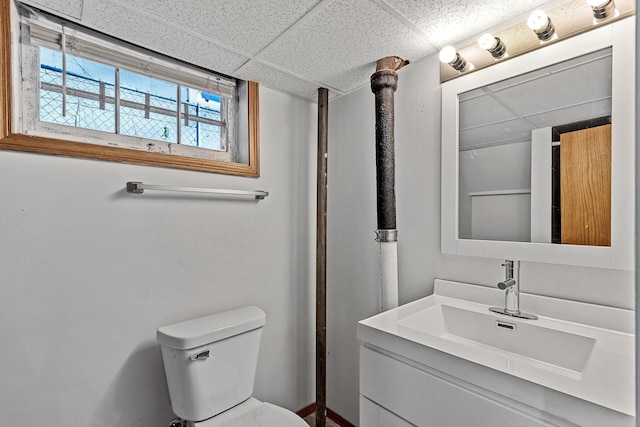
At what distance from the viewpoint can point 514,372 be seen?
0.78 metres

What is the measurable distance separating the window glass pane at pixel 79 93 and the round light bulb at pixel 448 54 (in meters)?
1.47

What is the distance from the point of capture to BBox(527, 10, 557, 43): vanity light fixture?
3.55ft

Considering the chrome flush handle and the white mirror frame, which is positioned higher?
the white mirror frame

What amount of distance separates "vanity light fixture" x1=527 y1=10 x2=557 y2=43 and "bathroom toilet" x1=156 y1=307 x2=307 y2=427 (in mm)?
1638

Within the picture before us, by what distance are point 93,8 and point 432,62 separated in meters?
1.41

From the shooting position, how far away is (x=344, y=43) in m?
1.35

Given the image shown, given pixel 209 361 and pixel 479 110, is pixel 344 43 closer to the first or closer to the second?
pixel 479 110

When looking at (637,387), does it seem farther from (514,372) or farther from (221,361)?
(221,361)

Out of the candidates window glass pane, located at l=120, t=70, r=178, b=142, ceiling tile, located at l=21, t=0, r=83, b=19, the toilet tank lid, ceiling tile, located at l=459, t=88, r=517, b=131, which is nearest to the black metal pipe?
ceiling tile, located at l=459, t=88, r=517, b=131

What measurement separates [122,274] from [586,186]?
1797 mm

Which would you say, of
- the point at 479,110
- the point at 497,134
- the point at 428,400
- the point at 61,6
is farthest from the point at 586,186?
the point at 61,6

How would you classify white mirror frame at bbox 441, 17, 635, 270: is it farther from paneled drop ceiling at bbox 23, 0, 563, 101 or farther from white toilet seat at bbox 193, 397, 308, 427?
white toilet seat at bbox 193, 397, 308, 427

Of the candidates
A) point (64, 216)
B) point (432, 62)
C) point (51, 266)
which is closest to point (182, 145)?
point (64, 216)

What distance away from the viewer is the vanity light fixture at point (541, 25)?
1.08 m
